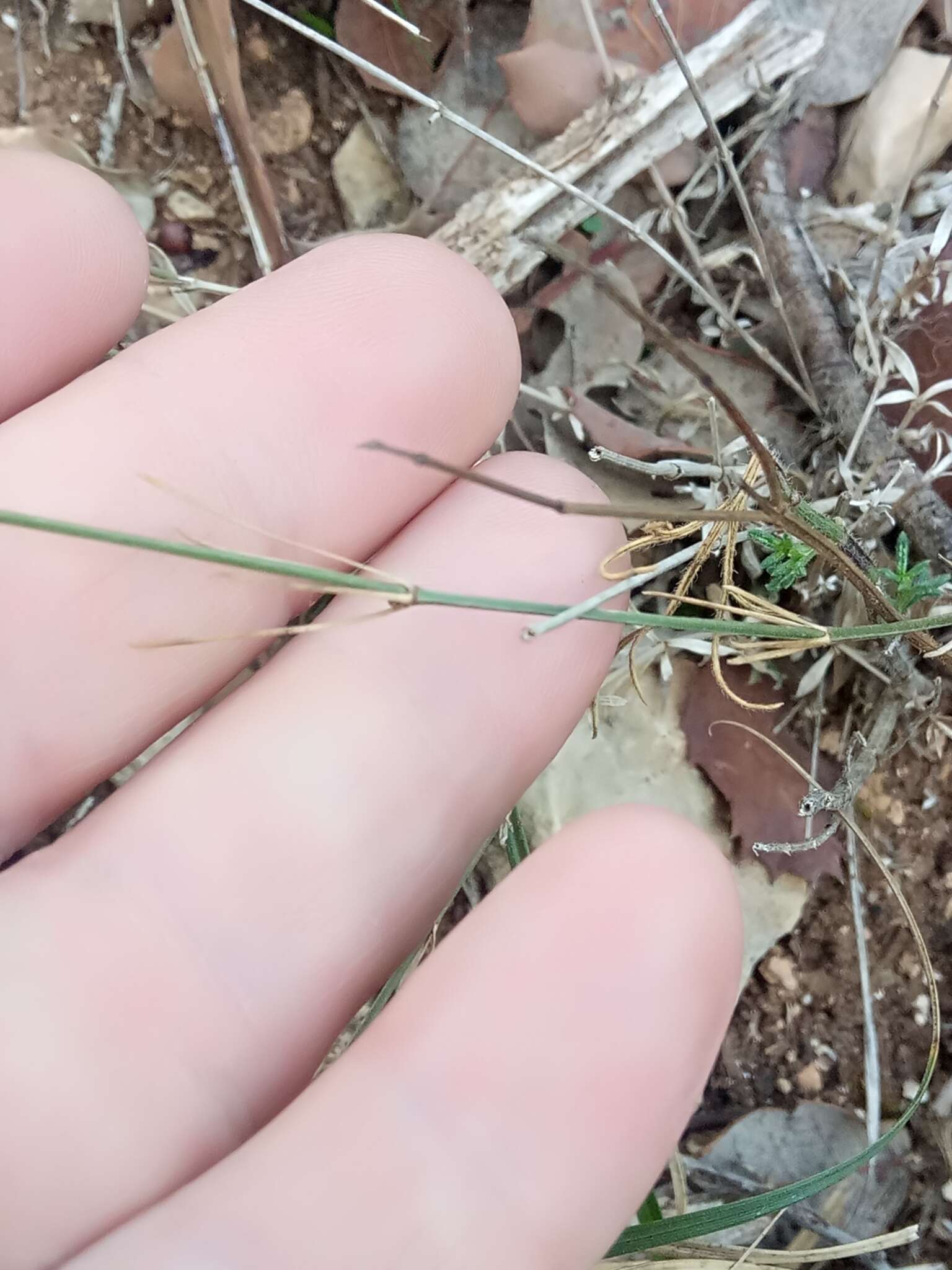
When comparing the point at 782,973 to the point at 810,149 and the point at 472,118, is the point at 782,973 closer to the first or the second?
the point at 810,149

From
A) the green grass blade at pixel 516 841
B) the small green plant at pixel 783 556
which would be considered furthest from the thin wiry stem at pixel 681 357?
the green grass blade at pixel 516 841

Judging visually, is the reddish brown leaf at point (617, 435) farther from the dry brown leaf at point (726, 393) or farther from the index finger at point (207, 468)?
the index finger at point (207, 468)

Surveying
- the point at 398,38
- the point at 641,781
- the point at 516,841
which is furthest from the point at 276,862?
the point at 398,38

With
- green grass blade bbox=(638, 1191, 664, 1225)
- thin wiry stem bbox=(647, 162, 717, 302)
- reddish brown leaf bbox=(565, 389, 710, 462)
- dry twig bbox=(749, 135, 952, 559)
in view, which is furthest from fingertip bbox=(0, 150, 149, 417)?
green grass blade bbox=(638, 1191, 664, 1225)

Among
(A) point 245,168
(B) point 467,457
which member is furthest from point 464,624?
(A) point 245,168

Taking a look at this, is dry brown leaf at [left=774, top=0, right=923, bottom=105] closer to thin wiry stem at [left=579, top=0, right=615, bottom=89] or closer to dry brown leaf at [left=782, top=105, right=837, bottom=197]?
dry brown leaf at [left=782, top=105, right=837, bottom=197]

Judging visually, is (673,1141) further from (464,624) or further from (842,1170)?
(464,624)
